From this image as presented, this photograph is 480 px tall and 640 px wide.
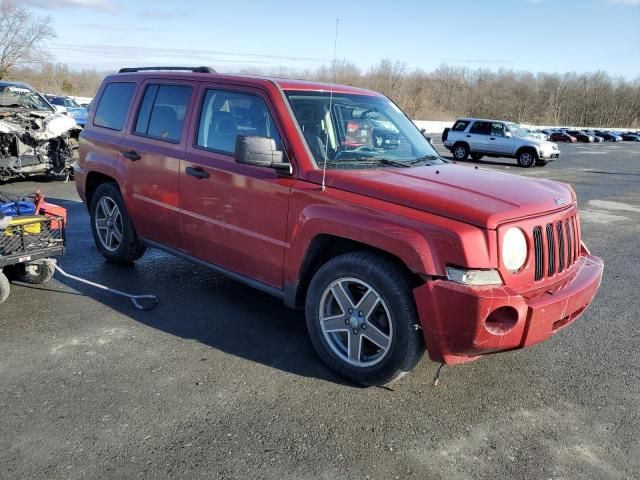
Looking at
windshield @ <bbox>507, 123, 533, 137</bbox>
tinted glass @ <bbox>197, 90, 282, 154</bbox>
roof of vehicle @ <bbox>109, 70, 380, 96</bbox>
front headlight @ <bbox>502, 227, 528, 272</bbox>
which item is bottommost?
front headlight @ <bbox>502, 227, 528, 272</bbox>

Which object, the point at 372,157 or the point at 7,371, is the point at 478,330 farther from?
the point at 7,371

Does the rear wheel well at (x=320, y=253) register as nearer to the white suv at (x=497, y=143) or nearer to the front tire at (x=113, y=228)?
the front tire at (x=113, y=228)

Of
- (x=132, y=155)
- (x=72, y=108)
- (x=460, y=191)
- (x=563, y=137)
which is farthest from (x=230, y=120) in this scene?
(x=563, y=137)

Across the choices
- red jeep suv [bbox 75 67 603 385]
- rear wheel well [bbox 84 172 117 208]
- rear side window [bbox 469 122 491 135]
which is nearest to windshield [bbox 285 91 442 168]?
red jeep suv [bbox 75 67 603 385]

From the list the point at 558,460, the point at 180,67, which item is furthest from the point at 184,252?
the point at 558,460

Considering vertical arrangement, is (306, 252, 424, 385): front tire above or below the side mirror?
below

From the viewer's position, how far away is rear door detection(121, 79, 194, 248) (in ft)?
15.1

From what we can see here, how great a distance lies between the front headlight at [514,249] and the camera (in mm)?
3016

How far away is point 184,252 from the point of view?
15.6 feet

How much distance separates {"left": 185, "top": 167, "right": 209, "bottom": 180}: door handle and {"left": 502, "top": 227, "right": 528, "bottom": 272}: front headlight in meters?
2.35

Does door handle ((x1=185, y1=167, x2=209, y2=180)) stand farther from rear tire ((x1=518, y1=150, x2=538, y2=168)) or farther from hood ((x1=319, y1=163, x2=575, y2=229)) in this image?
rear tire ((x1=518, y1=150, x2=538, y2=168))

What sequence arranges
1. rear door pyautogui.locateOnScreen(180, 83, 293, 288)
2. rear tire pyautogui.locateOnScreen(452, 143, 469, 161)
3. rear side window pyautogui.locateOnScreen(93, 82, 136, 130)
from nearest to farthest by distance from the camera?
rear door pyautogui.locateOnScreen(180, 83, 293, 288) < rear side window pyautogui.locateOnScreen(93, 82, 136, 130) < rear tire pyautogui.locateOnScreen(452, 143, 469, 161)

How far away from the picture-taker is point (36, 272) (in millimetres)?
5094

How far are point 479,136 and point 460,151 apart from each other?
107 centimetres
